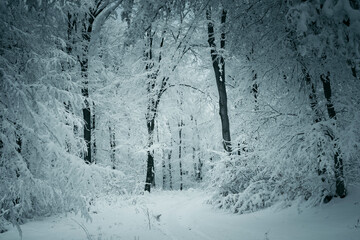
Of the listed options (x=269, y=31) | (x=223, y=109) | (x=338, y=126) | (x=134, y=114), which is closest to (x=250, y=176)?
(x=223, y=109)

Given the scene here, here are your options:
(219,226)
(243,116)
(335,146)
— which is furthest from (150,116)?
(335,146)

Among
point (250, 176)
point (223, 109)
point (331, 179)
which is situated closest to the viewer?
point (331, 179)

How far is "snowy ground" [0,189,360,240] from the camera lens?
555cm

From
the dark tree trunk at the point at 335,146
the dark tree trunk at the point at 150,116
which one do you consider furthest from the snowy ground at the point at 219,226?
the dark tree trunk at the point at 150,116

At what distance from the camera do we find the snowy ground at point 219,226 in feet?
18.2

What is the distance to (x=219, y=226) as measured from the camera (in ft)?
24.0

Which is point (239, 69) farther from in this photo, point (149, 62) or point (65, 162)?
point (65, 162)

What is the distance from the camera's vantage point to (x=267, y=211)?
7.94m

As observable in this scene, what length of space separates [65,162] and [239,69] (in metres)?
9.28

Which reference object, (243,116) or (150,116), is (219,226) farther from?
(150,116)

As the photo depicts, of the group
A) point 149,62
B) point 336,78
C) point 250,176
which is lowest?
point 250,176

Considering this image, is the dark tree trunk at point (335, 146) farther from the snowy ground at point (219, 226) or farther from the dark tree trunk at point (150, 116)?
the dark tree trunk at point (150, 116)

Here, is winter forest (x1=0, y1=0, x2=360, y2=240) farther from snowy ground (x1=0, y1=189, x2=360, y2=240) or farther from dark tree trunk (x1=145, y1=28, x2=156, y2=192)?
dark tree trunk (x1=145, y1=28, x2=156, y2=192)

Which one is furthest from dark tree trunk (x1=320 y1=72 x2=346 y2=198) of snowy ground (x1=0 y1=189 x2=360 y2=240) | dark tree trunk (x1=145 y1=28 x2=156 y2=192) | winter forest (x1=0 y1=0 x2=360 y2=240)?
dark tree trunk (x1=145 y1=28 x2=156 y2=192)
